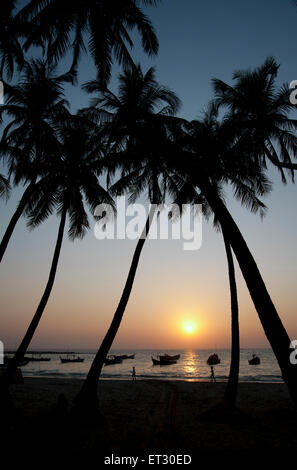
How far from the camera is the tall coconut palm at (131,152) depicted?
10.5m

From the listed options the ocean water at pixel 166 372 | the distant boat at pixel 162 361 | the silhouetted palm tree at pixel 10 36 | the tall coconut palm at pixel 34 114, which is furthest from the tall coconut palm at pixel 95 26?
the distant boat at pixel 162 361

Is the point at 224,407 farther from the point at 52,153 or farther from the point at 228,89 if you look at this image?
the point at 52,153

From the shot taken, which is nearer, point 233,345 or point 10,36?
point 10,36

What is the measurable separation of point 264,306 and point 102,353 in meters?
7.90

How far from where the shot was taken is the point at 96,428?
32.8 ft

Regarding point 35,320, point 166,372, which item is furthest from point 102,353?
point 166,372

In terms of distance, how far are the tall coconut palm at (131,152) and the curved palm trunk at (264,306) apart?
14.5 feet

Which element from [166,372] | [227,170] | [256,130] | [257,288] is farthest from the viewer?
[166,372]

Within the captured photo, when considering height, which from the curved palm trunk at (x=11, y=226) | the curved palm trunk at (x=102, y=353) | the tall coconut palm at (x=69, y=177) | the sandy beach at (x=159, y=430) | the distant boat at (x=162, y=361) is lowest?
the distant boat at (x=162, y=361)

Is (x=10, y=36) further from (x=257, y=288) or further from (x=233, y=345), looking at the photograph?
(x=233, y=345)

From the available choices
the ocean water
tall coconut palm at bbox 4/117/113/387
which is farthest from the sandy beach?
the ocean water

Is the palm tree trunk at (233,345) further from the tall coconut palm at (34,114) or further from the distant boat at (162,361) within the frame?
the distant boat at (162,361)

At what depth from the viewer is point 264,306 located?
559 cm
